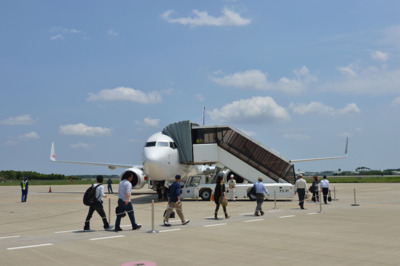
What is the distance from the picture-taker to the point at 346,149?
48.3 meters

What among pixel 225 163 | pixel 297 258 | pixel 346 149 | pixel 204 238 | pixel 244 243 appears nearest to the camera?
pixel 297 258

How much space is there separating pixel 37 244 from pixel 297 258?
6171mm

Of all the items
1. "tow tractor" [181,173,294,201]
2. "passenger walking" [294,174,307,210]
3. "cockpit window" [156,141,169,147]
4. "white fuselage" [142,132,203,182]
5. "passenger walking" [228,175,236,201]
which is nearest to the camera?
"passenger walking" [294,174,307,210]

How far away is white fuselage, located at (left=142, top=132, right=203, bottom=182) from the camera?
24.5 m

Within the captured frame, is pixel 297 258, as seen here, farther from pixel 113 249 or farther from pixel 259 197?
pixel 259 197

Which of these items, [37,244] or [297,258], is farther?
[37,244]

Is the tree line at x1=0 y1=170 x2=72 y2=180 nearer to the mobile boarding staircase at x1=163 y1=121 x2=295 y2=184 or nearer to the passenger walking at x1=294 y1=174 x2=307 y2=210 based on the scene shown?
the mobile boarding staircase at x1=163 y1=121 x2=295 y2=184

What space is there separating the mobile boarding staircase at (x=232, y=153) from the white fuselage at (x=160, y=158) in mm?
1040

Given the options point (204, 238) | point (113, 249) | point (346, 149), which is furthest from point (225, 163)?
point (346, 149)

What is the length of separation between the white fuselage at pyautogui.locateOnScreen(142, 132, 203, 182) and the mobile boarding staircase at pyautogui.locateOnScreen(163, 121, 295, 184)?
3.41 feet

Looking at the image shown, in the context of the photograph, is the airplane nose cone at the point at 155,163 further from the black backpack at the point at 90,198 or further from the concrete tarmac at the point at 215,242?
the black backpack at the point at 90,198

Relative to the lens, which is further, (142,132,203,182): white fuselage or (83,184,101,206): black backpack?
(142,132,203,182): white fuselage

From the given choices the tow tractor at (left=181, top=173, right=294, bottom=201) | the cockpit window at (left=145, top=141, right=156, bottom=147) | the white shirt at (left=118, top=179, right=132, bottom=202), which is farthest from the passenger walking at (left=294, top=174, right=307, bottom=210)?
the cockpit window at (left=145, top=141, right=156, bottom=147)

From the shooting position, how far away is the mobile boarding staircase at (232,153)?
A: 26203 mm
